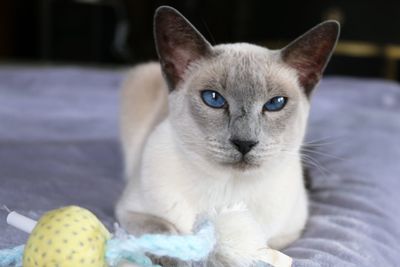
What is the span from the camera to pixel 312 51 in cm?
118

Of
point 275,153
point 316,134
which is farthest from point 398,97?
point 275,153

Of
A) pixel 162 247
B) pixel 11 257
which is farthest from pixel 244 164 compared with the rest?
pixel 11 257

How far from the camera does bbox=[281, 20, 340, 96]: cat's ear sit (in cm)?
116

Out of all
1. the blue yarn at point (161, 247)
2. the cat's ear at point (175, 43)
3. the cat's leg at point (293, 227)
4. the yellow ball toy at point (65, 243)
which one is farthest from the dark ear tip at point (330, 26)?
the yellow ball toy at point (65, 243)

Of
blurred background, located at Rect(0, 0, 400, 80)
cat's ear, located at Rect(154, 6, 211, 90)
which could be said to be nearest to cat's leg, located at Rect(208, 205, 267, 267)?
cat's ear, located at Rect(154, 6, 211, 90)

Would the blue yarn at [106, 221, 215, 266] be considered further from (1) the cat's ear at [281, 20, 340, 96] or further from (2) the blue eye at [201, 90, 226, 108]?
(1) the cat's ear at [281, 20, 340, 96]

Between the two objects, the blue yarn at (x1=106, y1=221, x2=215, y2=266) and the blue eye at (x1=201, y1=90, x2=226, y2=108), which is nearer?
the blue yarn at (x1=106, y1=221, x2=215, y2=266)

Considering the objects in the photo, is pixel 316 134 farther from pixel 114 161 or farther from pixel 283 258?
pixel 283 258

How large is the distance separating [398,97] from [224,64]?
189 centimetres

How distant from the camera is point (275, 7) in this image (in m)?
5.22

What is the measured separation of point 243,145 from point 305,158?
52cm

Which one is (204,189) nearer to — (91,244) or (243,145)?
(243,145)

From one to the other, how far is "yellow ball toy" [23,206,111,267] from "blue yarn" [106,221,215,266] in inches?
0.8

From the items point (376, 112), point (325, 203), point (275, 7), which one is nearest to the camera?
point (325, 203)
